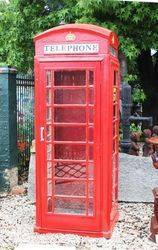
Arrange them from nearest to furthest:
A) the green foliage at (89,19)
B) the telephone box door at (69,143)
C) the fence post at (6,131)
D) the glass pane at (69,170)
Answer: the telephone box door at (69,143), the glass pane at (69,170), the fence post at (6,131), the green foliage at (89,19)

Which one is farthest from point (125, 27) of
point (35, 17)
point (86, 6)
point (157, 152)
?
point (157, 152)

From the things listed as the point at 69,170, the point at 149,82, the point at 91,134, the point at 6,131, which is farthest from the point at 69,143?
the point at 149,82

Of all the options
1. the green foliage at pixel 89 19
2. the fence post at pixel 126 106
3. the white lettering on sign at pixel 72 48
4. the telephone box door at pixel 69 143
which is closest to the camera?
the white lettering on sign at pixel 72 48

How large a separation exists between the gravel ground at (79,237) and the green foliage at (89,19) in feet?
10.4

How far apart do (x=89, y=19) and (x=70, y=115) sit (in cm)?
329

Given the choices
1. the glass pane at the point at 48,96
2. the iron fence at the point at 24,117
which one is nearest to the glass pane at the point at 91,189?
the glass pane at the point at 48,96

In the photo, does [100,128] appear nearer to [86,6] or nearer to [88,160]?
[88,160]

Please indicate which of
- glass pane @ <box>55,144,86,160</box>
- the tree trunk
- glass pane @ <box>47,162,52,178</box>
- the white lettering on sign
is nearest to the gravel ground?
glass pane @ <box>47,162,52,178</box>

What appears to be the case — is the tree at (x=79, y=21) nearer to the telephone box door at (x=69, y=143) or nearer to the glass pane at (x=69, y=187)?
the telephone box door at (x=69, y=143)

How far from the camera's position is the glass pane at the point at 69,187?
19.7ft

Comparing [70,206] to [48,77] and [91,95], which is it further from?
[48,77]

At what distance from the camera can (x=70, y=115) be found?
235 inches

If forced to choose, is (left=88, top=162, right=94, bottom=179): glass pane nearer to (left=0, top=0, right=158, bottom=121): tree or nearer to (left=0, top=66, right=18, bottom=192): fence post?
(left=0, top=66, right=18, bottom=192): fence post

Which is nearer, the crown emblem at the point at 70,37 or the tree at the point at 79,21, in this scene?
the crown emblem at the point at 70,37
